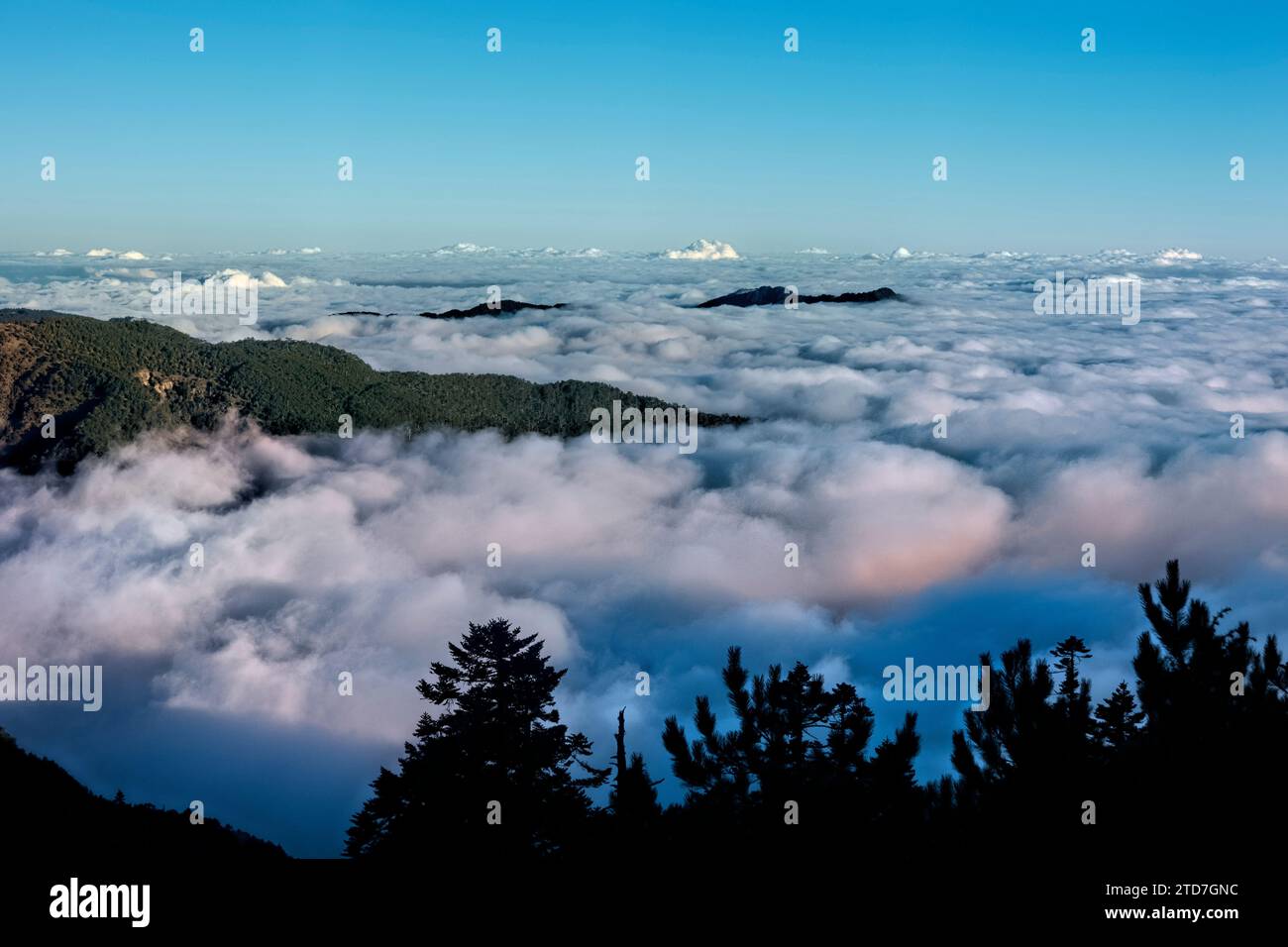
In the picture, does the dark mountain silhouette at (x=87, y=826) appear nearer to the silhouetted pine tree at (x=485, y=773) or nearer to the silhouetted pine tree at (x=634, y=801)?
the silhouetted pine tree at (x=485, y=773)

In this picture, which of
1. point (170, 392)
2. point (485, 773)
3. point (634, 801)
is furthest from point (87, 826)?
point (170, 392)

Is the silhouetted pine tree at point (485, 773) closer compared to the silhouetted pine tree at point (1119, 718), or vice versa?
the silhouetted pine tree at point (1119, 718)

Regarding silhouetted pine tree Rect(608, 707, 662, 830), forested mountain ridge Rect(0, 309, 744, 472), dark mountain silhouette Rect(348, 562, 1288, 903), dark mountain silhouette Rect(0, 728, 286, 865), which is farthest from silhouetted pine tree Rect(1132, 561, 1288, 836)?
forested mountain ridge Rect(0, 309, 744, 472)

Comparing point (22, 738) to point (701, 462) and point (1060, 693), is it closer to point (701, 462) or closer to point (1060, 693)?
point (1060, 693)

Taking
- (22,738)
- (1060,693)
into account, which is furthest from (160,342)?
(1060,693)

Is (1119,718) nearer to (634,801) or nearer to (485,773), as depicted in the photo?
(634,801)

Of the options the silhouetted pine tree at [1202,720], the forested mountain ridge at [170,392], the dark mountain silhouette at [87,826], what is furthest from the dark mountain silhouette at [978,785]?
the forested mountain ridge at [170,392]
